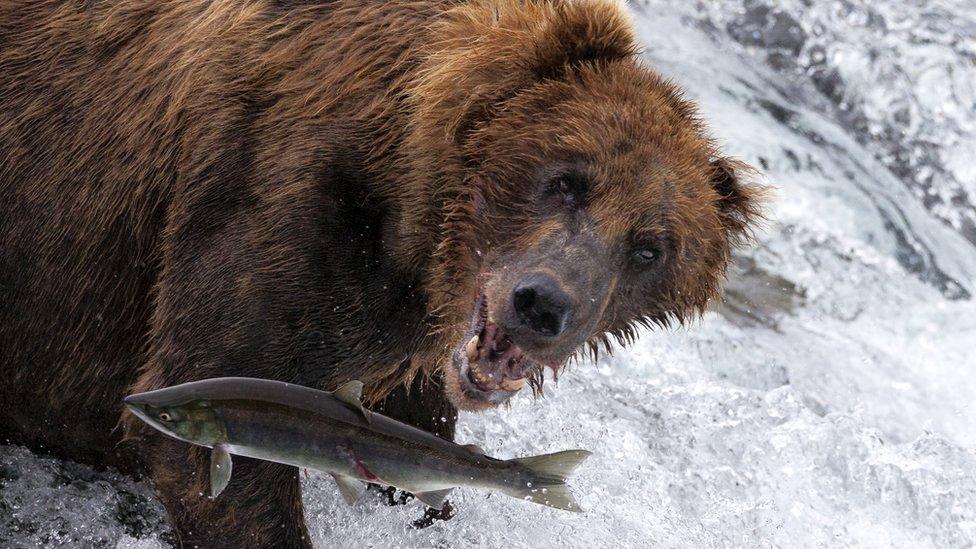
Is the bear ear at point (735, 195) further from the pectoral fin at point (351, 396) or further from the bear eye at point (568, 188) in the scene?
the pectoral fin at point (351, 396)

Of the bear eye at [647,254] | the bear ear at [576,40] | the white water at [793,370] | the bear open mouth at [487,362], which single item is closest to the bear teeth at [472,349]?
the bear open mouth at [487,362]

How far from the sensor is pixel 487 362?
357 centimetres

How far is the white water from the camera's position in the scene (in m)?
4.87

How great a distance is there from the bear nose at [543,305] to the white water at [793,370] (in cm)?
152

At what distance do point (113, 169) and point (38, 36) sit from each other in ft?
1.77

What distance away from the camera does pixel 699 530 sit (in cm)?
532

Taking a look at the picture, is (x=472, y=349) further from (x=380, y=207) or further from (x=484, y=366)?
(x=380, y=207)

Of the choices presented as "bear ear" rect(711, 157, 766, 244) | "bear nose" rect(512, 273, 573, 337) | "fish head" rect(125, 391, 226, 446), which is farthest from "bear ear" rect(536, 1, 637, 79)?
"fish head" rect(125, 391, 226, 446)

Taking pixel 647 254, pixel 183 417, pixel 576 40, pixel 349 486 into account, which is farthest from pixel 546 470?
pixel 576 40

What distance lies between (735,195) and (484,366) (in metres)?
0.91

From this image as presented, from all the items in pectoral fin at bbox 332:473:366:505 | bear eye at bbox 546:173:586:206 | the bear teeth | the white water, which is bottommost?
the white water

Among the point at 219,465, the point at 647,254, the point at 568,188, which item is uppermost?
the point at 568,188

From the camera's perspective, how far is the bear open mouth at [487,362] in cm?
355

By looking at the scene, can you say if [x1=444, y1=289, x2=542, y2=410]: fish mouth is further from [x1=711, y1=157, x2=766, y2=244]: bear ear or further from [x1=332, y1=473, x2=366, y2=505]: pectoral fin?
[x1=711, y1=157, x2=766, y2=244]: bear ear
